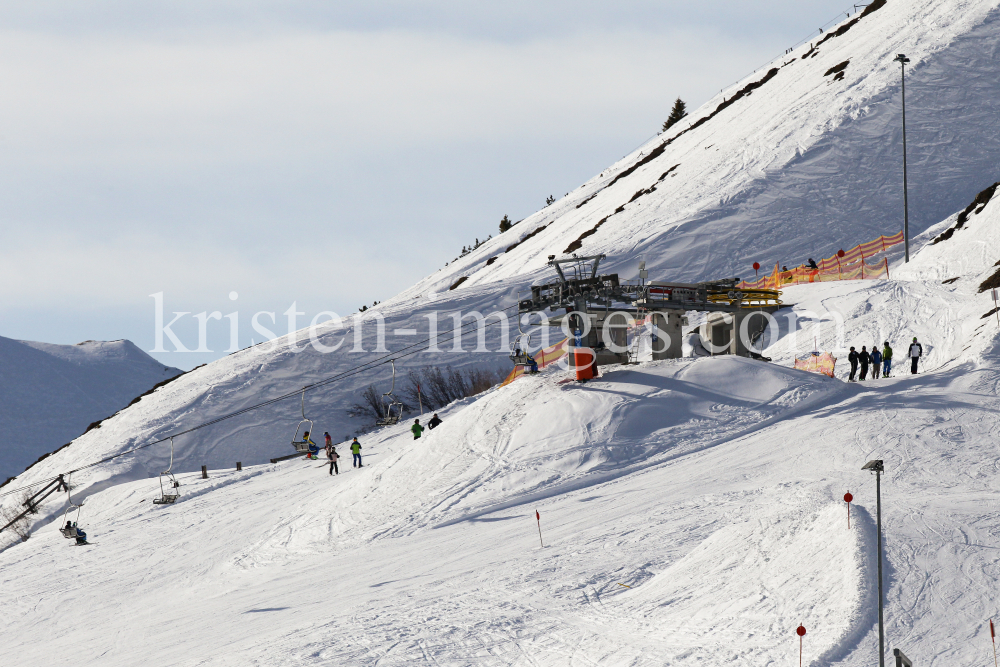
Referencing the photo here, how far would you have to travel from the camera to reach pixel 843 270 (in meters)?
46.8

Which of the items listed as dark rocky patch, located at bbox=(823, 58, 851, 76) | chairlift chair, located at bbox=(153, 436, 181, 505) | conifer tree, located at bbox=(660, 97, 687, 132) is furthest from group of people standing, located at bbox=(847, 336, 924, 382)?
conifer tree, located at bbox=(660, 97, 687, 132)

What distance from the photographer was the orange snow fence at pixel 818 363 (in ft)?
105

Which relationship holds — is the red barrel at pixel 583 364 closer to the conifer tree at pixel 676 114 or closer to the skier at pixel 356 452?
the skier at pixel 356 452

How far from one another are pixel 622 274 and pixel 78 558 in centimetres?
3092

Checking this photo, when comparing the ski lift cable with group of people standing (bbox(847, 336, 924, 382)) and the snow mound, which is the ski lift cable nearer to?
group of people standing (bbox(847, 336, 924, 382))

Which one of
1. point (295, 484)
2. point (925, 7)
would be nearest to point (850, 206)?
point (925, 7)

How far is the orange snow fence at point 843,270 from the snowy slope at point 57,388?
402 ft

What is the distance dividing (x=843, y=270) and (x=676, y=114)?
51.5 meters

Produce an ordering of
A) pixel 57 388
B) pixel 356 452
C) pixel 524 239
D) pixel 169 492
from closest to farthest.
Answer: pixel 356 452
pixel 169 492
pixel 524 239
pixel 57 388

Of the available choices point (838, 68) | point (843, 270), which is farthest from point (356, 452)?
point (838, 68)

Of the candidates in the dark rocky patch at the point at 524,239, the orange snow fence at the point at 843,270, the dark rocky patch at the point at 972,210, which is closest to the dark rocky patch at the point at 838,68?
the orange snow fence at the point at 843,270

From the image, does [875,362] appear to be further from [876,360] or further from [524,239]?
[524,239]

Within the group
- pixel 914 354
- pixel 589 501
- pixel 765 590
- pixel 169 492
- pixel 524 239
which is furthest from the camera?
pixel 524 239

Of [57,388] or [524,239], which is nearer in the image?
[524,239]
